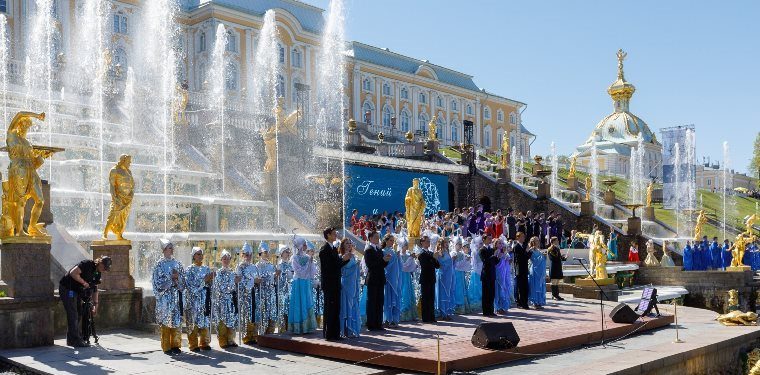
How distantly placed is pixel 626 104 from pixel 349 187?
7268 centimetres

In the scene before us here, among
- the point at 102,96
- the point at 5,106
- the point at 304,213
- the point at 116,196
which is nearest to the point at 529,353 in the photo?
the point at 116,196

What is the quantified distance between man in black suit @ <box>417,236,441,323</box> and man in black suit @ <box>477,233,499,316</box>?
1318mm

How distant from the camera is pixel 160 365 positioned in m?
9.61

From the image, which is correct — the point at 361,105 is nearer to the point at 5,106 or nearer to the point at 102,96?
the point at 102,96

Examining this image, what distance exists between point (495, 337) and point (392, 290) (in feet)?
9.89

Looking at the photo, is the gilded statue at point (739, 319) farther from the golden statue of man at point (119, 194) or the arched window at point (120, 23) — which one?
the arched window at point (120, 23)

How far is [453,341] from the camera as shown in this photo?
1105 cm

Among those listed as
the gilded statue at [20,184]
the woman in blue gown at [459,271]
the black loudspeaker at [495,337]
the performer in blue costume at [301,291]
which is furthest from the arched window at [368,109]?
the black loudspeaker at [495,337]

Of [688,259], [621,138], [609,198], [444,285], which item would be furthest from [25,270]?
[621,138]

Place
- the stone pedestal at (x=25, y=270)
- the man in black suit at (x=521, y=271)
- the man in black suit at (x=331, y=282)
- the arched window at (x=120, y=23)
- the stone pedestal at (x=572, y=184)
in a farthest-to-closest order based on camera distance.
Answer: the arched window at (x=120, y=23)
the stone pedestal at (x=572, y=184)
the man in black suit at (x=521, y=271)
the man in black suit at (x=331, y=282)
the stone pedestal at (x=25, y=270)

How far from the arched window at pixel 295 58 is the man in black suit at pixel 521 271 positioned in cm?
3886

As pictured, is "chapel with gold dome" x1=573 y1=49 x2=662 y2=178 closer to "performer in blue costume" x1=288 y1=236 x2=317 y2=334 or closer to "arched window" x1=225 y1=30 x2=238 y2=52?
"arched window" x1=225 y1=30 x2=238 y2=52

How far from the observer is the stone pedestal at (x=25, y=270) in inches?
416

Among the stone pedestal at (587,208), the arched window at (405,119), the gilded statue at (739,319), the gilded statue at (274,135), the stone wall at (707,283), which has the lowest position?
the stone wall at (707,283)
